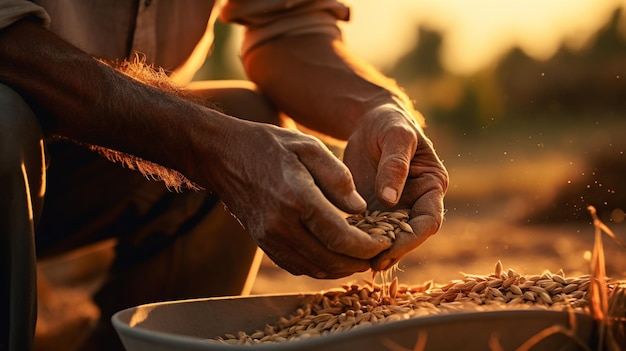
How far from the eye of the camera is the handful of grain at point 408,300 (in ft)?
5.21

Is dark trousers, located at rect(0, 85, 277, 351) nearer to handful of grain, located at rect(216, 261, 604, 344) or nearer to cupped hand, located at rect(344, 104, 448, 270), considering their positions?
cupped hand, located at rect(344, 104, 448, 270)

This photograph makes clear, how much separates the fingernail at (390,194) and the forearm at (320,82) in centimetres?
55

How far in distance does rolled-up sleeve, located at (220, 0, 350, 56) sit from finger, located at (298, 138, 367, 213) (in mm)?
1148

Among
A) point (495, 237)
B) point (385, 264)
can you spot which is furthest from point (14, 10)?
point (495, 237)

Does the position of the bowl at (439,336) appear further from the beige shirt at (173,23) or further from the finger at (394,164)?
the beige shirt at (173,23)

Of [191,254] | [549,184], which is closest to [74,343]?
[191,254]

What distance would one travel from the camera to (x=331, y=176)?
5.35 feet

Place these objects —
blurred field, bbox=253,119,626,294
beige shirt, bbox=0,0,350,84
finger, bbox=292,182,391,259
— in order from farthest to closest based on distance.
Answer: blurred field, bbox=253,119,626,294
beige shirt, bbox=0,0,350,84
finger, bbox=292,182,391,259

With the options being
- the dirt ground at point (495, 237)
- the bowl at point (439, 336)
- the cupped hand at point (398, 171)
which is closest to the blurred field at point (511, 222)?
the dirt ground at point (495, 237)

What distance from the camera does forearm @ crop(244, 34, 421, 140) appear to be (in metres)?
2.43

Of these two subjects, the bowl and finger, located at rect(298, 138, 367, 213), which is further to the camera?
finger, located at rect(298, 138, 367, 213)

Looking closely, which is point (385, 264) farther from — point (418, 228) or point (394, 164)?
point (394, 164)

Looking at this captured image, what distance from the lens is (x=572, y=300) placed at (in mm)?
1524

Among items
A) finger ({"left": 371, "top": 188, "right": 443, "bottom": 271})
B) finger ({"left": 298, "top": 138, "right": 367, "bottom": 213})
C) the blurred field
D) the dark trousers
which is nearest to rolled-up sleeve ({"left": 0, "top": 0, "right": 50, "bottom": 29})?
the dark trousers
